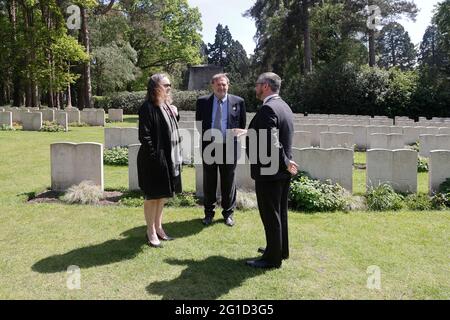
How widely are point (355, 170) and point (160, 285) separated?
7.37 meters

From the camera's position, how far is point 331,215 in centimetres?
675

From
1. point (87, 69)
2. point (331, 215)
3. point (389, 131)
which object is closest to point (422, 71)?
point (389, 131)

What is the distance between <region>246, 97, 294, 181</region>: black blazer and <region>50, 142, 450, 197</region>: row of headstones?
321cm

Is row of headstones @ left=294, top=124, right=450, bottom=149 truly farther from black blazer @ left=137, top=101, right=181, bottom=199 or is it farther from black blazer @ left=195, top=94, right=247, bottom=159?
black blazer @ left=137, top=101, right=181, bottom=199

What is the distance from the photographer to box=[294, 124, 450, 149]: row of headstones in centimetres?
1323

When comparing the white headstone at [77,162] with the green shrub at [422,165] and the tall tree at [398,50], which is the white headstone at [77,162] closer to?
the green shrub at [422,165]

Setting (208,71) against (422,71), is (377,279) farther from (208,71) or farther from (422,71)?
(208,71)

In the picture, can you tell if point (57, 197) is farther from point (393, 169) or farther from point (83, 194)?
point (393, 169)

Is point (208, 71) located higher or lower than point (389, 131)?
higher

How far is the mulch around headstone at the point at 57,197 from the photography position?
732cm

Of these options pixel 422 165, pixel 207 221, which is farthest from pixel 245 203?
pixel 422 165

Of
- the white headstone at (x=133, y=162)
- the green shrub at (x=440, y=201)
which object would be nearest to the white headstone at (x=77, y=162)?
the white headstone at (x=133, y=162)

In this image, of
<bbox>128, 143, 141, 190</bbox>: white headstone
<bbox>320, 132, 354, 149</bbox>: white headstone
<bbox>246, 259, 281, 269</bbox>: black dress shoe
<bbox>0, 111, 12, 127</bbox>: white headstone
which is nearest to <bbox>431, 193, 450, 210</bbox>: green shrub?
<bbox>246, 259, 281, 269</bbox>: black dress shoe
